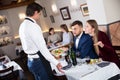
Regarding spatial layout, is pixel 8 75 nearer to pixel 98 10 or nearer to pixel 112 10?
pixel 98 10

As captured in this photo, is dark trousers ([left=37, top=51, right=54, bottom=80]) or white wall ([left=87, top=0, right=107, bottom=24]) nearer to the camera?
dark trousers ([left=37, top=51, right=54, bottom=80])

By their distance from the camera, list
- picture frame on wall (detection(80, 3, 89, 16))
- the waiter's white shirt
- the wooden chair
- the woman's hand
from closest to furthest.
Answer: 1. the waiter's white shirt
2. the woman's hand
3. the wooden chair
4. picture frame on wall (detection(80, 3, 89, 16))

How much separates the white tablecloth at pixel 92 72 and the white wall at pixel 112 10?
1.82 metres

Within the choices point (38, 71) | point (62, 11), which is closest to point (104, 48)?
point (38, 71)

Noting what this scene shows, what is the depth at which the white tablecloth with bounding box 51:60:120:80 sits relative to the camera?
7.81ft

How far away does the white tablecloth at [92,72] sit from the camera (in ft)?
7.81

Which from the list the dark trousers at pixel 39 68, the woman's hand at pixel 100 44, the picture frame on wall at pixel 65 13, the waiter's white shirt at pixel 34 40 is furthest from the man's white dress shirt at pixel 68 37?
the waiter's white shirt at pixel 34 40

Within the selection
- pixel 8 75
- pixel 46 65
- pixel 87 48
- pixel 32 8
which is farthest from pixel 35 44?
pixel 8 75

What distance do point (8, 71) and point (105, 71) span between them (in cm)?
257

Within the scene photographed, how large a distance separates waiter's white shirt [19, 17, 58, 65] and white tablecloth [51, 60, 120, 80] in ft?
1.13

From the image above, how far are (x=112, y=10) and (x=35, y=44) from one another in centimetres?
210

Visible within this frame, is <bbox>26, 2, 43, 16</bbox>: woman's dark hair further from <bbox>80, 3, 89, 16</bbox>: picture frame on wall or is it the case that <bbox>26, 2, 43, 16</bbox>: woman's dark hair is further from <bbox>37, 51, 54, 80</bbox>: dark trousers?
<bbox>80, 3, 89, 16</bbox>: picture frame on wall

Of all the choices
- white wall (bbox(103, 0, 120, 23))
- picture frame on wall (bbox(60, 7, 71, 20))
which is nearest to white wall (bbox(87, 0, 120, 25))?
white wall (bbox(103, 0, 120, 23))

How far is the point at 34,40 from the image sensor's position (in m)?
2.75
